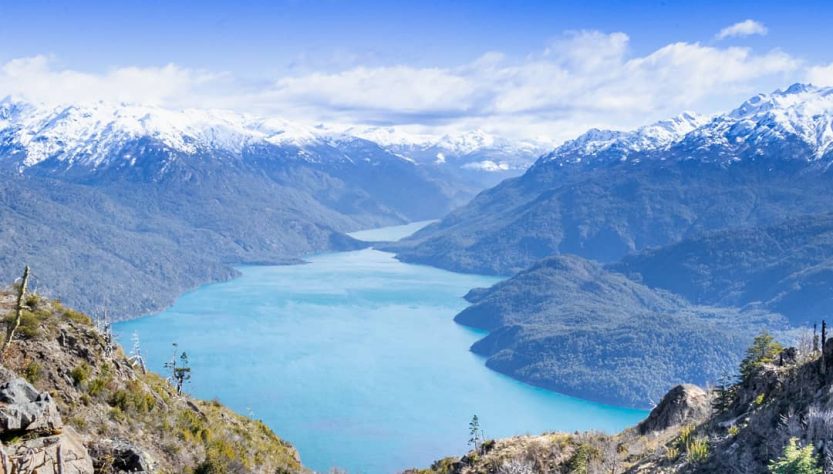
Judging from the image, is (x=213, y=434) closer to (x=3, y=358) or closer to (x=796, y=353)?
(x=3, y=358)

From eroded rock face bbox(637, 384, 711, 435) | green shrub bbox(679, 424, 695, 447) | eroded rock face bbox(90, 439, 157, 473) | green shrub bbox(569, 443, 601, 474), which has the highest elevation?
eroded rock face bbox(637, 384, 711, 435)

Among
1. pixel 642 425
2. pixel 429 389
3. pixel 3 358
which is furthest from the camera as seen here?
pixel 429 389

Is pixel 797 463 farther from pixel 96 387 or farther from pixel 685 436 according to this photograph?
pixel 96 387

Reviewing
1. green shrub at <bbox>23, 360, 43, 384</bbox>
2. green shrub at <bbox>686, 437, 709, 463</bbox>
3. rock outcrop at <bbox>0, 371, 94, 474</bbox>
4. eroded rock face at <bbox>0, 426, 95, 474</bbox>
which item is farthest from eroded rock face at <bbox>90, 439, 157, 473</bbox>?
green shrub at <bbox>686, 437, 709, 463</bbox>

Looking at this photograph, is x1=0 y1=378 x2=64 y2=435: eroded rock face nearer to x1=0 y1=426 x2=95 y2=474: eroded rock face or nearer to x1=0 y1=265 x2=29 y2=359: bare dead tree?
x1=0 y1=426 x2=95 y2=474: eroded rock face

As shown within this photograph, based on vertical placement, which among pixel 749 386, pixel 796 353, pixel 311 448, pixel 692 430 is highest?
pixel 796 353

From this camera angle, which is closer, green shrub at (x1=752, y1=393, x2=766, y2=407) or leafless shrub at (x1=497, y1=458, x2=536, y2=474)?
green shrub at (x1=752, y1=393, x2=766, y2=407)

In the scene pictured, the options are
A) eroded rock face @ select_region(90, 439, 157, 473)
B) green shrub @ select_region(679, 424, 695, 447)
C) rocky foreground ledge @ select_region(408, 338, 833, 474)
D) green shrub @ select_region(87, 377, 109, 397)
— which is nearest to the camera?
rocky foreground ledge @ select_region(408, 338, 833, 474)

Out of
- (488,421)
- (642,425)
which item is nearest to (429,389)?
(488,421)
